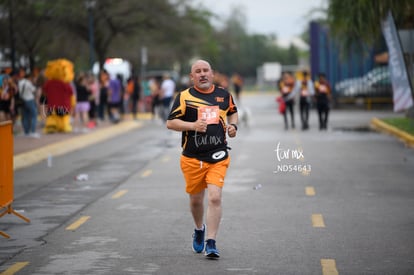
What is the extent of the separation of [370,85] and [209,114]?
131 feet

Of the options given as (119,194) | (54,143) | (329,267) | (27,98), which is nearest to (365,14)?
(54,143)

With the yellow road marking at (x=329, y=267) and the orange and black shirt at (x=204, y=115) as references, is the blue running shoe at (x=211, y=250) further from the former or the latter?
the yellow road marking at (x=329, y=267)

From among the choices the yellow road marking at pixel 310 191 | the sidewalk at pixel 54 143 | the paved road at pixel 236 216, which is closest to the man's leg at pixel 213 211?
the paved road at pixel 236 216

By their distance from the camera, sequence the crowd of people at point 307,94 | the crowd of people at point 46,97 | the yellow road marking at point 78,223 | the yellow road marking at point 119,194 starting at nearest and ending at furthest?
the yellow road marking at point 78,223 → the yellow road marking at point 119,194 → the crowd of people at point 46,97 → the crowd of people at point 307,94

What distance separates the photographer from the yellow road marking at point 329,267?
8648 mm

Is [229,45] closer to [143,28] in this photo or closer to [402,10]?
[143,28]

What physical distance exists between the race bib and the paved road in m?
1.29

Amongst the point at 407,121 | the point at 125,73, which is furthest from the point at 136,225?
the point at 125,73

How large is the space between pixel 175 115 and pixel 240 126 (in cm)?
2633

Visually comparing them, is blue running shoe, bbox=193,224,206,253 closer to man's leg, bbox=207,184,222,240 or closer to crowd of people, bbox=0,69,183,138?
man's leg, bbox=207,184,222,240

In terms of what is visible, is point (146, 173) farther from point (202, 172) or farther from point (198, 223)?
point (202, 172)

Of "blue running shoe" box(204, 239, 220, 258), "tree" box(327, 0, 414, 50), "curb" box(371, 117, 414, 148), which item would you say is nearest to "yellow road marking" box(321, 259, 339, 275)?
"blue running shoe" box(204, 239, 220, 258)

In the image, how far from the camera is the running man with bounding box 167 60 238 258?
9445mm

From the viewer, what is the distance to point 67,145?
85.6 feet
